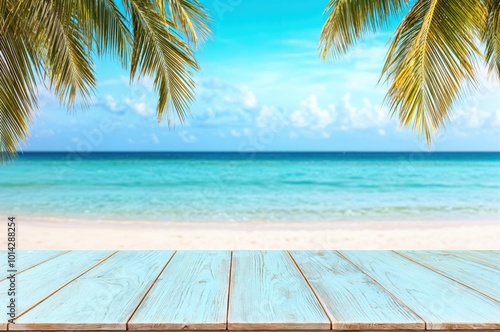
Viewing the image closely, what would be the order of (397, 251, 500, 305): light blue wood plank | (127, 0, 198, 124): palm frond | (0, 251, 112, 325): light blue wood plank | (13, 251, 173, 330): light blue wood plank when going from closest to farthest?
1. (13, 251, 173, 330): light blue wood plank
2. (0, 251, 112, 325): light blue wood plank
3. (397, 251, 500, 305): light blue wood plank
4. (127, 0, 198, 124): palm frond

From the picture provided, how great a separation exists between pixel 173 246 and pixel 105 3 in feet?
11.9

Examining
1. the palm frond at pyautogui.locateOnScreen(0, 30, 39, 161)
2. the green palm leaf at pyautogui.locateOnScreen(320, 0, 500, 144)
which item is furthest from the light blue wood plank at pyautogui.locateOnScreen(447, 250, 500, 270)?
the palm frond at pyautogui.locateOnScreen(0, 30, 39, 161)

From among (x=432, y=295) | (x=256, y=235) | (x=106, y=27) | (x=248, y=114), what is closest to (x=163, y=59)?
(x=106, y=27)

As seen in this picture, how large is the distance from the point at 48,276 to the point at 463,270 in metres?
1.97

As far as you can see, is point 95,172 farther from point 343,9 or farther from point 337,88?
point 343,9

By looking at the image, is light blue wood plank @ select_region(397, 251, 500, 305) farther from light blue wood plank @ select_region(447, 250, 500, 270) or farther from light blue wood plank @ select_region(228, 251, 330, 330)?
light blue wood plank @ select_region(228, 251, 330, 330)

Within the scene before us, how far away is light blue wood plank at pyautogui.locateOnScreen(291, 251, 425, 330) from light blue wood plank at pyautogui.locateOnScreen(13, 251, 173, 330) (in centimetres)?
71

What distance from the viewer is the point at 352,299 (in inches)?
71.5

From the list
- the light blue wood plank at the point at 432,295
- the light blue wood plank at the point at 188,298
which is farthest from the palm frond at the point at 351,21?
the light blue wood plank at the point at 188,298

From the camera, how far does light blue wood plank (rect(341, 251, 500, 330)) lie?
1563mm

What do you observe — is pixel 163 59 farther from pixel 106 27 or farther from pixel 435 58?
pixel 435 58

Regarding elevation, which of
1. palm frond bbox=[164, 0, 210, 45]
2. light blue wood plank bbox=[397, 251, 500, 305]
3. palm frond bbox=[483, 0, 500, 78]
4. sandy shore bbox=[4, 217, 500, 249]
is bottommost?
sandy shore bbox=[4, 217, 500, 249]

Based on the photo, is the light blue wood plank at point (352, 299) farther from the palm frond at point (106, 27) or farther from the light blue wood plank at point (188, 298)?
the palm frond at point (106, 27)

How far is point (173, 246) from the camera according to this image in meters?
6.57
